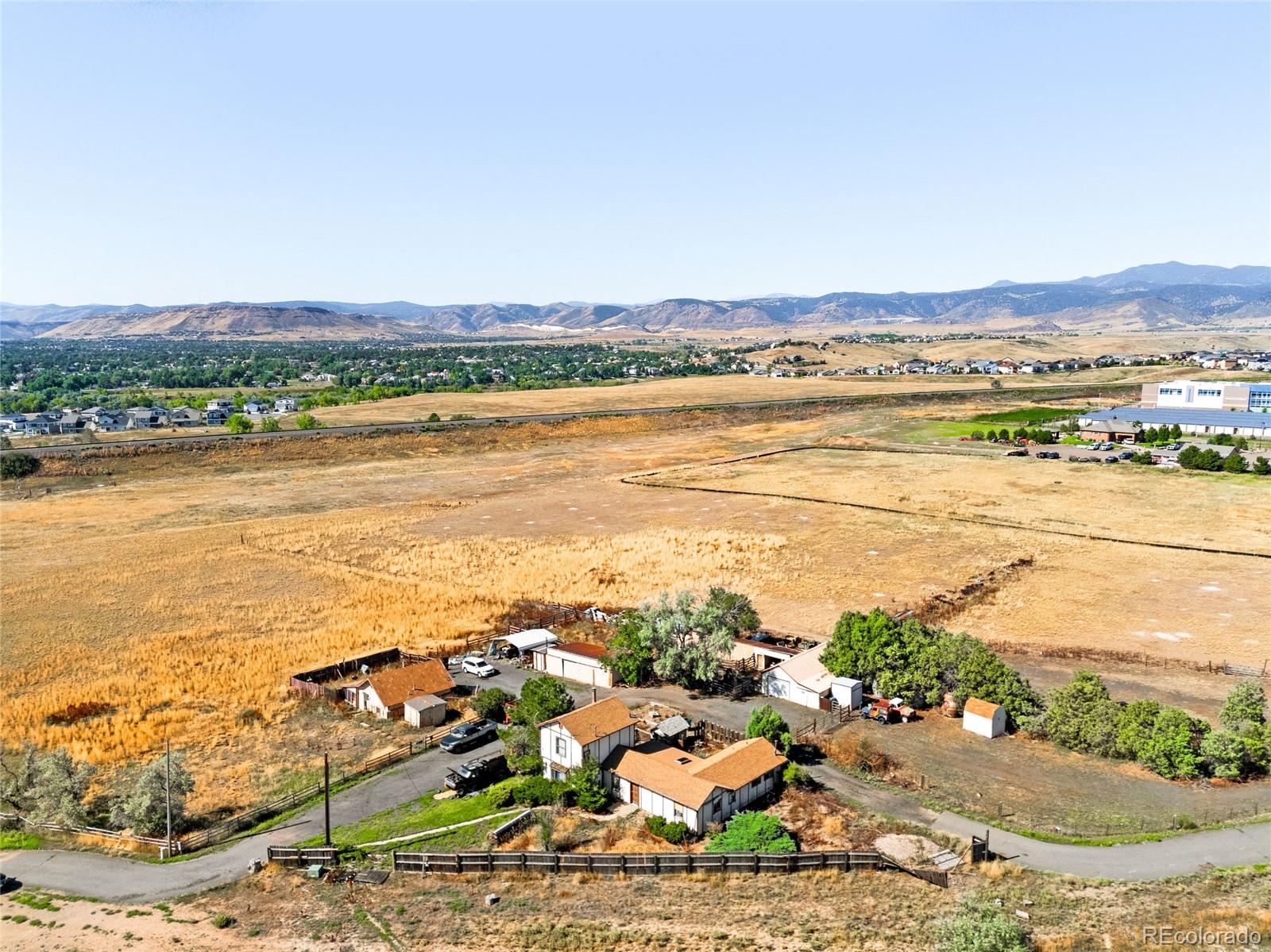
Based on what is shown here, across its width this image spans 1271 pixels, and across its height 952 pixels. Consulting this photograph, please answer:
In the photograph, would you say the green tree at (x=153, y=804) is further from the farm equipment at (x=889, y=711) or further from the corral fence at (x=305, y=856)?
the farm equipment at (x=889, y=711)

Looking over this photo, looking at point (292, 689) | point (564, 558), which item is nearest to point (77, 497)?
point (564, 558)

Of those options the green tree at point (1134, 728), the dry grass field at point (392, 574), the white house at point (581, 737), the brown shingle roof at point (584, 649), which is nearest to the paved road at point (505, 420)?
the dry grass field at point (392, 574)

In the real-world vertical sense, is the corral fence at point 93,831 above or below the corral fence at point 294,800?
below

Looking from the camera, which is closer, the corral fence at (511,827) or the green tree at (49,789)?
the corral fence at (511,827)

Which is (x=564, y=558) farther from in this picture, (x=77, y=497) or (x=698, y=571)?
(x=77, y=497)

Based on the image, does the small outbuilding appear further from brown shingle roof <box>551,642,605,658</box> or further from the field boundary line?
the field boundary line

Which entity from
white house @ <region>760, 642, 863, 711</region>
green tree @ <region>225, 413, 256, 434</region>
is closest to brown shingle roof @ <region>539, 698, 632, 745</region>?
white house @ <region>760, 642, 863, 711</region>
